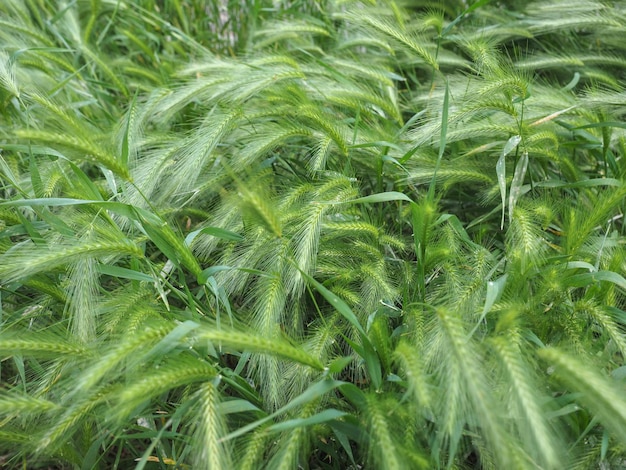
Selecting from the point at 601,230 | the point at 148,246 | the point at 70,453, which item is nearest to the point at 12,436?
the point at 70,453

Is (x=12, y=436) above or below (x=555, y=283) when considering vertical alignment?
below

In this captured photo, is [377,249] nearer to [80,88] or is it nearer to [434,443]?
[434,443]

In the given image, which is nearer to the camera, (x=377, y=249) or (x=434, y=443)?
(x=434, y=443)

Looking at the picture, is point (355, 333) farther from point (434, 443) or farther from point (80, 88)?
point (80, 88)

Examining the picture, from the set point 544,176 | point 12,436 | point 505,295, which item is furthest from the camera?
point 544,176

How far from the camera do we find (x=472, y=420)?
116cm

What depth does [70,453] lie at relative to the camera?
1.42m

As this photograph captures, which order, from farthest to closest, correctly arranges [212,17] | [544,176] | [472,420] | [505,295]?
[212,17] → [544,176] → [505,295] → [472,420]

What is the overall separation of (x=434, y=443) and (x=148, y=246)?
1.13m

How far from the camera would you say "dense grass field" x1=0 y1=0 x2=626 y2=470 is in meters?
1.17

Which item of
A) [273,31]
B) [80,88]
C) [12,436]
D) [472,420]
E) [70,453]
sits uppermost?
[273,31]

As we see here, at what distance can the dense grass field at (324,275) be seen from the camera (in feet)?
3.85

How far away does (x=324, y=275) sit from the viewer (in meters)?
1.65

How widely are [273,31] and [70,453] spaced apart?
1674 mm
